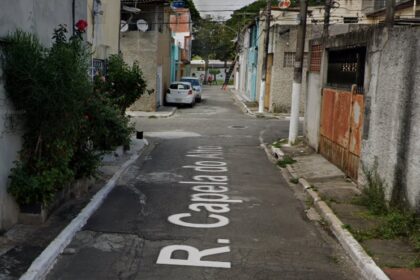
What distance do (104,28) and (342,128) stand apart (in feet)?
27.5

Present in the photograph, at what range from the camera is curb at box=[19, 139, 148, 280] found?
529cm

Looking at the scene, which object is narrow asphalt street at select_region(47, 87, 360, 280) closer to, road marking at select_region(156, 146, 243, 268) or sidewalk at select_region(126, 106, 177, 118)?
road marking at select_region(156, 146, 243, 268)

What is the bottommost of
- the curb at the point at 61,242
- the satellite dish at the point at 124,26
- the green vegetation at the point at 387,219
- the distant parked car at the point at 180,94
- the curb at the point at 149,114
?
the curb at the point at 149,114

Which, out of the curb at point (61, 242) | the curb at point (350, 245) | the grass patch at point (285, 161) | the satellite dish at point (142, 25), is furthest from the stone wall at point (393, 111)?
the satellite dish at point (142, 25)

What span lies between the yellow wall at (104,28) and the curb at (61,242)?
6125mm

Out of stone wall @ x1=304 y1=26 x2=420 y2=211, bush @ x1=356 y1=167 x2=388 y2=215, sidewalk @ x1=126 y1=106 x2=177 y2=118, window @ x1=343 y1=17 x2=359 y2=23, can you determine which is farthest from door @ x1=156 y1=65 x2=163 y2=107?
bush @ x1=356 y1=167 x2=388 y2=215

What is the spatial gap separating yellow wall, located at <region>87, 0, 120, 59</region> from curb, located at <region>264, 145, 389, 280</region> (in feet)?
26.3

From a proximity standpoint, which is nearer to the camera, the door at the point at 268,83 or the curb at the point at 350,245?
the curb at the point at 350,245

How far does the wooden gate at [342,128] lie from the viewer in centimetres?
1029

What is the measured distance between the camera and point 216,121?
24328mm

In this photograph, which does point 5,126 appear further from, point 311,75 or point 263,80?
point 263,80

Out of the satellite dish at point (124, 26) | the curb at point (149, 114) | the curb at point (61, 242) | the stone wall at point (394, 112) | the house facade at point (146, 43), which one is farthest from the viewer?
the house facade at point (146, 43)

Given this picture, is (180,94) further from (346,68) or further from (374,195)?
(374,195)

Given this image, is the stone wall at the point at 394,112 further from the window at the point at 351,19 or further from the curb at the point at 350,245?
the window at the point at 351,19
